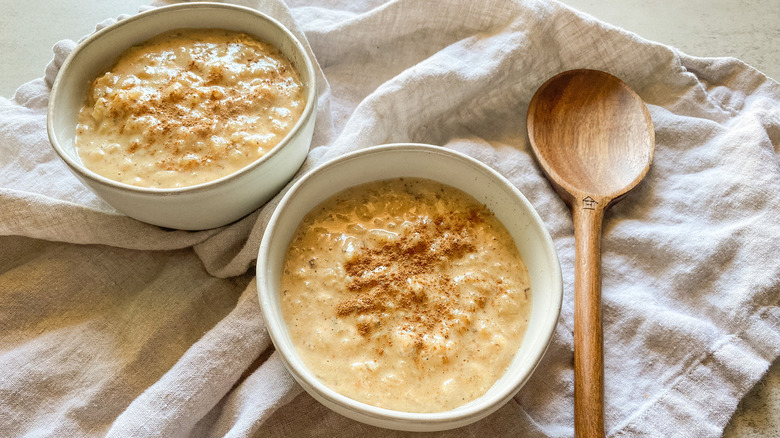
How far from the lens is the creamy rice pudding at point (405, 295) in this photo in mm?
1208

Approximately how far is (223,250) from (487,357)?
0.68m

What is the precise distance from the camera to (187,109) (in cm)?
155

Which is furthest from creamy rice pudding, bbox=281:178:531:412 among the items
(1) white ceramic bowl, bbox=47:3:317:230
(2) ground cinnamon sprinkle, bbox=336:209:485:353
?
(1) white ceramic bowl, bbox=47:3:317:230

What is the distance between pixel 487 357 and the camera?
48.5 inches

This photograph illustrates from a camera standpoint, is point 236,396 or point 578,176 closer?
point 236,396

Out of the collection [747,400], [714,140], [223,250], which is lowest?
[747,400]

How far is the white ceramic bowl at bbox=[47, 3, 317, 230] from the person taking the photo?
1363 mm

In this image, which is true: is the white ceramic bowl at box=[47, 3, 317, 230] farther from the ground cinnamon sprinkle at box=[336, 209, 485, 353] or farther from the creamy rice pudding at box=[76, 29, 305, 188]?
the ground cinnamon sprinkle at box=[336, 209, 485, 353]

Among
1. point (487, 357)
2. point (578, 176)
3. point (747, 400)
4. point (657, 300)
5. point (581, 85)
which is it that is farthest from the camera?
point (581, 85)

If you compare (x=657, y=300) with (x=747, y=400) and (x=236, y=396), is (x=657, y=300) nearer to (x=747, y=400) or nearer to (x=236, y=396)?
(x=747, y=400)

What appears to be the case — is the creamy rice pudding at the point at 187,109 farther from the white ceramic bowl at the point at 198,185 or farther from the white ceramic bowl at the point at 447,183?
the white ceramic bowl at the point at 447,183

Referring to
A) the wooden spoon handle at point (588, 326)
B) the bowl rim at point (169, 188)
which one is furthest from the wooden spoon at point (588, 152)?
the bowl rim at point (169, 188)

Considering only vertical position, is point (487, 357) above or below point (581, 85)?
below

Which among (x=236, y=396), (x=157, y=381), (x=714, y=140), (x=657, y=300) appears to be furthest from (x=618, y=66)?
(x=157, y=381)
